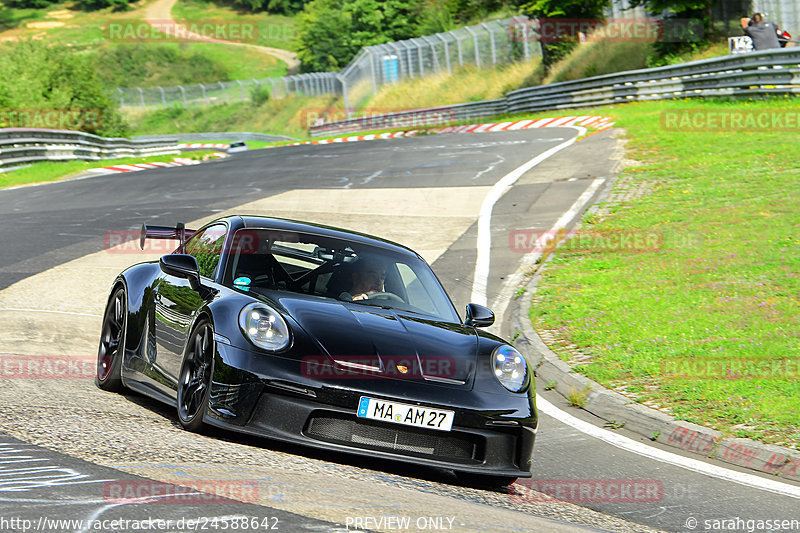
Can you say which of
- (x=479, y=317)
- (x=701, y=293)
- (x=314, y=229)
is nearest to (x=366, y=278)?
(x=314, y=229)

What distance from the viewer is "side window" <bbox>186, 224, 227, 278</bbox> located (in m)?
6.73

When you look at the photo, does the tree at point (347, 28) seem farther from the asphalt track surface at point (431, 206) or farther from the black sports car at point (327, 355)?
the black sports car at point (327, 355)

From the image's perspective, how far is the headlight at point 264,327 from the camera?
549cm

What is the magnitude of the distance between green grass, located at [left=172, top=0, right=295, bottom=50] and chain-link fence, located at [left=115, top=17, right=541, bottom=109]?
44.0 metres

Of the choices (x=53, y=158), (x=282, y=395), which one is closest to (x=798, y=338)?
(x=282, y=395)

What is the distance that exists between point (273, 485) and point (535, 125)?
28.4m

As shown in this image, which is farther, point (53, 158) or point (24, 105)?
point (24, 105)

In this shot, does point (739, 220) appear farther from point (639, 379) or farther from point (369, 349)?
point (369, 349)

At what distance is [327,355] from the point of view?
547 cm

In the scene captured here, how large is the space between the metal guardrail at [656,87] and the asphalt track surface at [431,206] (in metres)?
4.21

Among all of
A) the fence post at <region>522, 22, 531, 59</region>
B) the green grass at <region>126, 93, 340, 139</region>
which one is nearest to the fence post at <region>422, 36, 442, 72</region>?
the fence post at <region>522, 22, 531, 59</region>

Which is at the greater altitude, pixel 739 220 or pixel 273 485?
pixel 273 485

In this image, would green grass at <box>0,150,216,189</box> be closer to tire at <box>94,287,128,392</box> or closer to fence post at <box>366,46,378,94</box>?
tire at <box>94,287,128,392</box>

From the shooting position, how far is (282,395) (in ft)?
17.4
